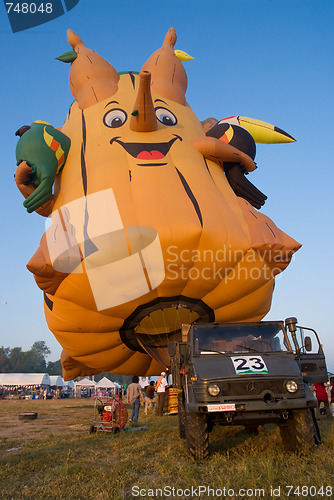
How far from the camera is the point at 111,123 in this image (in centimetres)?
780

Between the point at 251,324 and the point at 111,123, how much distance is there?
16.4 ft

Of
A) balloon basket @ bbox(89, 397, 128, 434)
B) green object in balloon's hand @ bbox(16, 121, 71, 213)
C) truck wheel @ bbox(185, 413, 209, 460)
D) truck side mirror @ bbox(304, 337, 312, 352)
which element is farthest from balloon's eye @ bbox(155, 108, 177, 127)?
truck wheel @ bbox(185, 413, 209, 460)

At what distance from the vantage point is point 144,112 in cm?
710

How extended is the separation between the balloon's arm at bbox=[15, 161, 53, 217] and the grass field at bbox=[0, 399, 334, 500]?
421 centimetres

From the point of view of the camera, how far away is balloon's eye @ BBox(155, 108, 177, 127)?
7.94 meters

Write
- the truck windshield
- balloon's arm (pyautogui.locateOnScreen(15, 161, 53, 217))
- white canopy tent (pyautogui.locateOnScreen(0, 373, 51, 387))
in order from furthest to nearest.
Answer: white canopy tent (pyautogui.locateOnScreen(0, 373, 51, 387))
balloon's arm (pyautogui.locateOnScreen(15, 161, 53, 217))
the truck windshield

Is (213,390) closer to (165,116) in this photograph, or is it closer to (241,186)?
(241,186)

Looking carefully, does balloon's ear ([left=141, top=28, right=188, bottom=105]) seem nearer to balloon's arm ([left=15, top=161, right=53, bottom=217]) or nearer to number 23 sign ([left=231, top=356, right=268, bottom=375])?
balloon's arm ([left=15, top=161, right=53, bottom=217])

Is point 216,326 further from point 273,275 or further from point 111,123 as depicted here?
point 111,123

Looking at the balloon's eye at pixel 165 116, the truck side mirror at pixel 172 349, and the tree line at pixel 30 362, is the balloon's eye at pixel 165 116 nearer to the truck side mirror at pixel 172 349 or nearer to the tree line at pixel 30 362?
the truck side mirror at pixel 172 349

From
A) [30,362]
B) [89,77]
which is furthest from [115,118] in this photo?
[30,362]

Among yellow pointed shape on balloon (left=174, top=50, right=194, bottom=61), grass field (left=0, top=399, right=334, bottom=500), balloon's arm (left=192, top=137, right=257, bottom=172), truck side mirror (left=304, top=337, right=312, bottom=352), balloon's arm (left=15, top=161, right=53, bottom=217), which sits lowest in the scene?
grass field (left=0, top=399, right=334, bottom=500)

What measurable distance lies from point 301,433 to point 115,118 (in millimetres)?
6395

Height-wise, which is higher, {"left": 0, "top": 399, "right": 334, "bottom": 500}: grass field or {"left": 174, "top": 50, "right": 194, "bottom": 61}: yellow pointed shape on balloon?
{"left": 174, "top": 50, "right": 194, "bottom": 61}: yellow pointed shape on balloon
